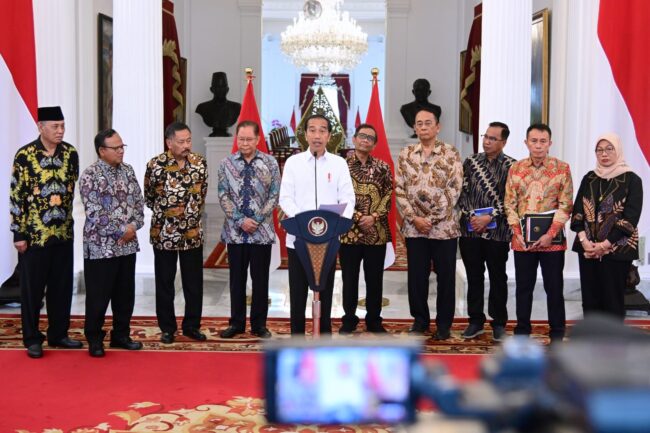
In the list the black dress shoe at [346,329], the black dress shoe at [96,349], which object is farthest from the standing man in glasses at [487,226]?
the black dress shoe at [96,349]

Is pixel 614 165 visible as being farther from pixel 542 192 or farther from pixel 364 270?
pixel 364 270

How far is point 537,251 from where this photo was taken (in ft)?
18.4

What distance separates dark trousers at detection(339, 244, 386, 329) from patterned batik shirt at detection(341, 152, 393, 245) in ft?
0.21

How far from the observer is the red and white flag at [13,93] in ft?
20.9

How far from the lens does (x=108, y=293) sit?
17.8 feet

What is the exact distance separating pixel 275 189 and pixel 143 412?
2.01 meters

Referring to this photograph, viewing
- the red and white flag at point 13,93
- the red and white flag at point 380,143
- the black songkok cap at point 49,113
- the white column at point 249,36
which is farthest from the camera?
the white column at point 249,36

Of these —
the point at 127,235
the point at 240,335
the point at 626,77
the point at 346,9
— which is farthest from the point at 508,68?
the point at 346,9

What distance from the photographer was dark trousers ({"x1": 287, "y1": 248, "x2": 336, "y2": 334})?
5277 mm

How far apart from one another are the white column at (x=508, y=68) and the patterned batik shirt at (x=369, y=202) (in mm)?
1265

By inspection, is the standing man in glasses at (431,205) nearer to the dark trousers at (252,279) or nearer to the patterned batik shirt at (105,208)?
the dark trousers at (252,279)

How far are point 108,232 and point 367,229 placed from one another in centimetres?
173

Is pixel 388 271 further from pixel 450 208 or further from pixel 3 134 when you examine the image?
Answer: pixel 3 134

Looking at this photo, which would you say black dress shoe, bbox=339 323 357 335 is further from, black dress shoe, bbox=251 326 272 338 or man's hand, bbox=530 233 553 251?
man's hand, bbox=530 233 553 251
